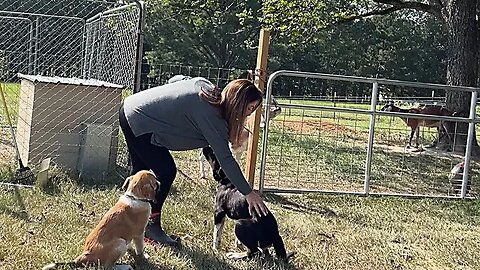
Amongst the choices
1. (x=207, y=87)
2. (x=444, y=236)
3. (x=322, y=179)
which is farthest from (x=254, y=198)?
(x=322, y=179)

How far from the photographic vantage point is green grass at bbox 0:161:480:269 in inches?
188

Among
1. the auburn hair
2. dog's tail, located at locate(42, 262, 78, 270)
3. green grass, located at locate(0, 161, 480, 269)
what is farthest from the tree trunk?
dog's tail, located at locate(42, 262, 78, 270)

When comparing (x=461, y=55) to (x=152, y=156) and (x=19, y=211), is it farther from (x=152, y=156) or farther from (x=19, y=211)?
(x=19, y=211)

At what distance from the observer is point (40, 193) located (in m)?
6.36

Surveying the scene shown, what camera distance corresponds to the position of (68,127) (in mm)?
7625

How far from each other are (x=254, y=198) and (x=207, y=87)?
866 millimetres

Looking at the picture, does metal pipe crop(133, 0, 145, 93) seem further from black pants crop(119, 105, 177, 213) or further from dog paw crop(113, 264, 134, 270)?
dog paw crop(113, 264, 134, 270)

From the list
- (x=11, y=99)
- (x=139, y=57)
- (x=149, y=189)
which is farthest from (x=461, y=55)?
(x=149, y=189)

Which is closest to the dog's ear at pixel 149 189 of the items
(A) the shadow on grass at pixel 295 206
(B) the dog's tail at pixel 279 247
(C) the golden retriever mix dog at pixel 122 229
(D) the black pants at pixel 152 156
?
(C) the golden retriever mix dog at pixel 122 229

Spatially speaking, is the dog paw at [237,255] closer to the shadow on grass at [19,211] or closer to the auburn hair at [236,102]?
the auburn hair at [236,102]

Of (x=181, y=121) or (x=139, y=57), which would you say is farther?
(x=139, y=57)

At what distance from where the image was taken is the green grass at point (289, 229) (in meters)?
4.77

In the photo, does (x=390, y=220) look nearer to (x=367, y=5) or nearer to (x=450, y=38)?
(x=450, y=38)

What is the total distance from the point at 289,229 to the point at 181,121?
1.80 m
